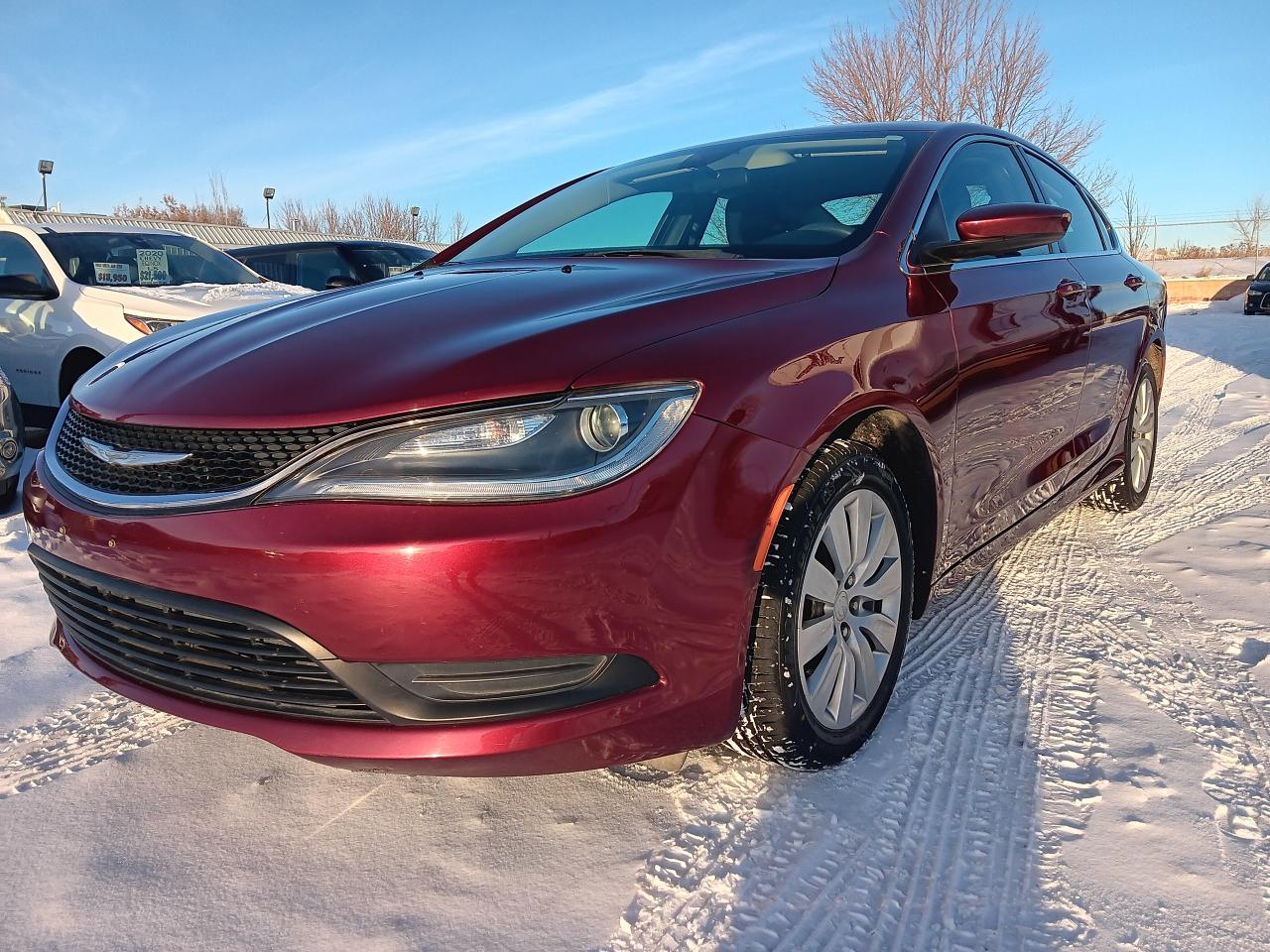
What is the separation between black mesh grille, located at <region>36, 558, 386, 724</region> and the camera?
1.64m

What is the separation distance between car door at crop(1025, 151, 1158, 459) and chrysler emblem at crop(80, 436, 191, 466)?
2.92 meters

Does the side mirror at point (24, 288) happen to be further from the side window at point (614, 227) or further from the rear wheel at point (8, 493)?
the side window at point (614, 227)

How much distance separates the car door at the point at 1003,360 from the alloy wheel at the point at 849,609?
1.30 ft

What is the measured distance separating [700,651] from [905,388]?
88 cm

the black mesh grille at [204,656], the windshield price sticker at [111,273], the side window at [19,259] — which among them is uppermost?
the side window at [19,259]

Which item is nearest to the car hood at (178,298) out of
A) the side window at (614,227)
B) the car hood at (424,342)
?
the side window at (614,227)

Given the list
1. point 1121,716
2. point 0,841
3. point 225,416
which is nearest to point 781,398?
point 225,416

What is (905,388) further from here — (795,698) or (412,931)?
(412,931)

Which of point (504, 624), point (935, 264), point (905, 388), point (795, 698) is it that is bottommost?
point (795, 698)

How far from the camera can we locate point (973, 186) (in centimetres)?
303

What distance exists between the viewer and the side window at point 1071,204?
3.62 m

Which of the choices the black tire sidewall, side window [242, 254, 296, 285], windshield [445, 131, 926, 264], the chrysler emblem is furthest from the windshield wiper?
side window [242, 254, 296, 285]

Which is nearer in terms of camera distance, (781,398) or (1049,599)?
(781,398)

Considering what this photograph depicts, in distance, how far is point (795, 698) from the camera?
1.93m
